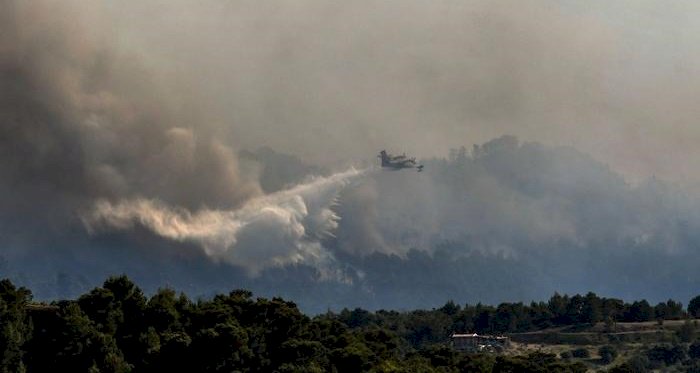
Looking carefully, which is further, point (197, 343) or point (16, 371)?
point (197, 343)

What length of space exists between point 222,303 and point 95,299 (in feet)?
83.4

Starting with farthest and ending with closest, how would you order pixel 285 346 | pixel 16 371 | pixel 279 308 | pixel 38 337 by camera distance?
pixel 279 308 → pixel 285 346 → pixel 38 337 → pixel 16 371

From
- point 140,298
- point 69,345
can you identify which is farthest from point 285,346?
point 69,345

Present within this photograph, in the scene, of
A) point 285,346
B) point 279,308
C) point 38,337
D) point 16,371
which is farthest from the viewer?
point 279,308

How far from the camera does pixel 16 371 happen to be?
160 meters

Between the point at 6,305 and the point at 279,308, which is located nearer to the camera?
the point at 6,305

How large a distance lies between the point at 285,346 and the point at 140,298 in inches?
930

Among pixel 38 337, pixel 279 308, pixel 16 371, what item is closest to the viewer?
pixel 16 371

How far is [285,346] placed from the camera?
184875 millimetres

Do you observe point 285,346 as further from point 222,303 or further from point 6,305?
point 6,305

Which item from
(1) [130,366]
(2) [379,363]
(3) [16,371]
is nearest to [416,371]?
(2) [379,363]

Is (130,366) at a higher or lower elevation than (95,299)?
lower

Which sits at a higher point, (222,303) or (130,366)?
(222,303)

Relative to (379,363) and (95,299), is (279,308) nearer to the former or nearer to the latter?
(379,363)
